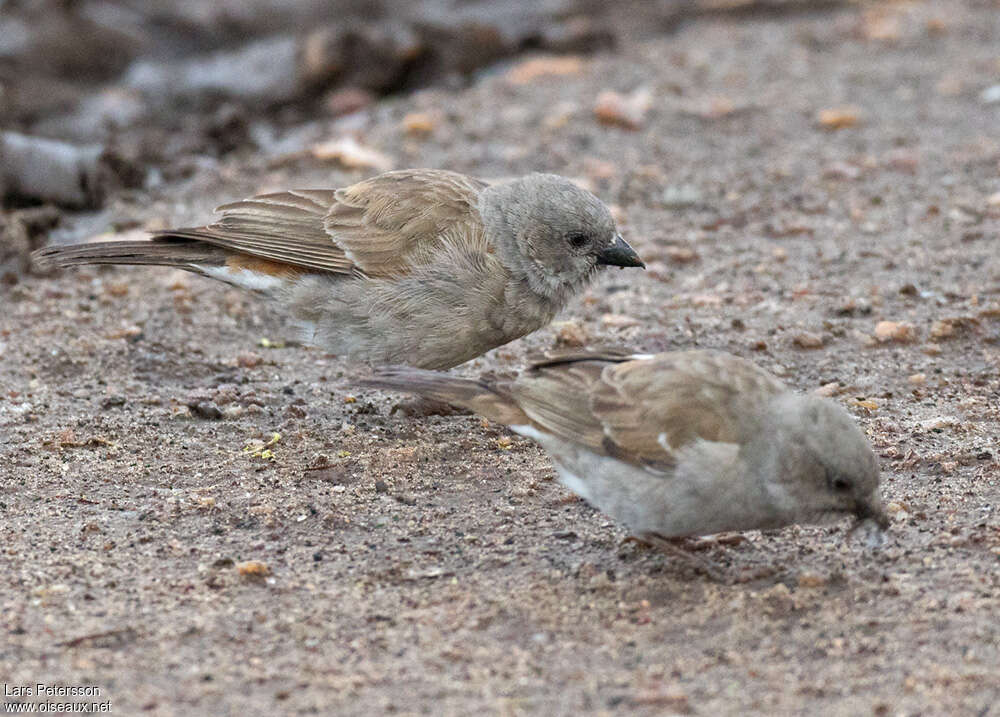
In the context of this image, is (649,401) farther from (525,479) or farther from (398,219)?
(398,219)

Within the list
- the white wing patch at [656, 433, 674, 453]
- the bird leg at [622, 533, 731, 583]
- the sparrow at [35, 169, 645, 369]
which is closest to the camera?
the white wing patch at [656, 433, 674, 453]

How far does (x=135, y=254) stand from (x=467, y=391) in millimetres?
2004

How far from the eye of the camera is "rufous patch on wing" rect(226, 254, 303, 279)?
5996 mm

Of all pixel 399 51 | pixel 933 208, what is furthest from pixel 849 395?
pixel 399 51

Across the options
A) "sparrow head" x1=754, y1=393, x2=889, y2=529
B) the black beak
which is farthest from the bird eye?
the black beak

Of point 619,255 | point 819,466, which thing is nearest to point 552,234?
point 619,255

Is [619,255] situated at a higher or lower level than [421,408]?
higher

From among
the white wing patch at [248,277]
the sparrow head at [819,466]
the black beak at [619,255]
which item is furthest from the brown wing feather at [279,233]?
the sparrow head at [819,466]

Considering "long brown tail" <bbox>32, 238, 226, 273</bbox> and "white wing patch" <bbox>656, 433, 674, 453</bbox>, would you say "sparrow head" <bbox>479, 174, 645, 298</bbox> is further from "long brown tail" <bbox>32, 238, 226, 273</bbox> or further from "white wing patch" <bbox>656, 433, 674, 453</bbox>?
"white wing patch" <bbox>656, 433, 674, 453</bbox>

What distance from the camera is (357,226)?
19.6 feet

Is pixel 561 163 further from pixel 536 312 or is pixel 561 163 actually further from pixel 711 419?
pixel 711 419

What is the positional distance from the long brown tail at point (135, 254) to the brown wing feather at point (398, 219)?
60cm

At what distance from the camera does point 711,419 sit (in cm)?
432

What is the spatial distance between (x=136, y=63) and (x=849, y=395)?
287 inches
